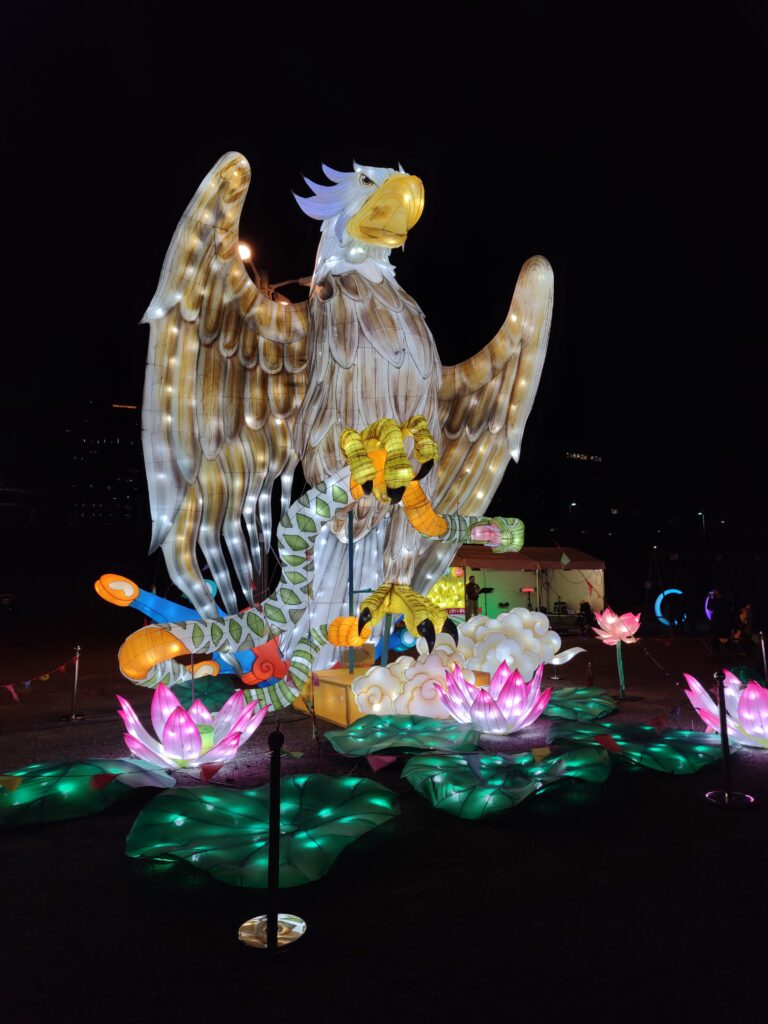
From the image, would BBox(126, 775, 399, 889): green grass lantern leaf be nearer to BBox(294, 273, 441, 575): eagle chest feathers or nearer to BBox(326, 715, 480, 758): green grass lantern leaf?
BBox(326, 715, 480, 758): green grass lantern leaf

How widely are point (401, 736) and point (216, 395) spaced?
3842 millimetres

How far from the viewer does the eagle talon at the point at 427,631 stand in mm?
6969

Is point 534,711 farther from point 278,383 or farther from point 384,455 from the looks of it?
point 278,383

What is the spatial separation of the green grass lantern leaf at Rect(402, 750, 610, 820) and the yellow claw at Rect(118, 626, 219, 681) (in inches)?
98.0

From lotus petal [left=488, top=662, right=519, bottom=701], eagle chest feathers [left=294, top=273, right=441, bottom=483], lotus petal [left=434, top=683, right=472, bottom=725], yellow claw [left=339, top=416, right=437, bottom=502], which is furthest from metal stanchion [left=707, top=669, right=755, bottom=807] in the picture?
eagle chest feathers [left=294, top=273, right=441, bottom=483]

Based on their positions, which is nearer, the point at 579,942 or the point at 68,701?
the point at 579,942

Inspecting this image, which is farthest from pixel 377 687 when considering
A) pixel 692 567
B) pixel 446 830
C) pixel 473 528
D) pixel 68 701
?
pixel 692 567

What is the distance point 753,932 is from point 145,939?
264 cm

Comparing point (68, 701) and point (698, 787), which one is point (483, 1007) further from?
point (68, 701)

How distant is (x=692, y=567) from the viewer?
68.5 feet

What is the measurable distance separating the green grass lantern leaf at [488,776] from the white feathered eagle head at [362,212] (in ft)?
16.4

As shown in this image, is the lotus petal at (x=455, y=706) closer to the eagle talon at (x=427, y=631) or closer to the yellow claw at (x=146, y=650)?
the eagle talon at (x=427, y=631)

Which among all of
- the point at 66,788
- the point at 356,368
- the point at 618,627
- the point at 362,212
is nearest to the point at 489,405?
the point at 356,368

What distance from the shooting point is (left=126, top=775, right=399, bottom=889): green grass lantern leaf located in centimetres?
346
